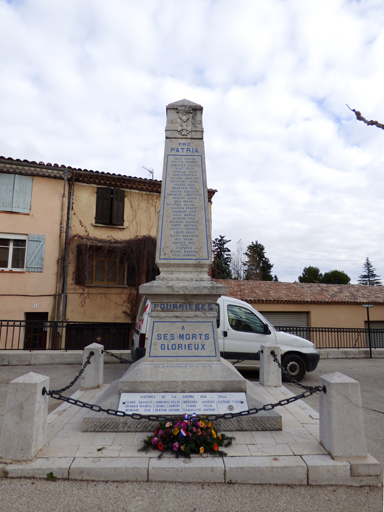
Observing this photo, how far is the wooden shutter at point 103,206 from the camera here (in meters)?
14.2

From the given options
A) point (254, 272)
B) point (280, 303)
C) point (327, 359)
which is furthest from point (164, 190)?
point (254, 272)

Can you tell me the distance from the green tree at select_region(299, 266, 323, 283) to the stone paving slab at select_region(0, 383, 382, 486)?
4391cm

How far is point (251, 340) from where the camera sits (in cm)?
726

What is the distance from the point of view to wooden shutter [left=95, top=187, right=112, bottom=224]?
14.2m

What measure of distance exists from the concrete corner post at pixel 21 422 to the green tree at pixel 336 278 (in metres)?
43.6

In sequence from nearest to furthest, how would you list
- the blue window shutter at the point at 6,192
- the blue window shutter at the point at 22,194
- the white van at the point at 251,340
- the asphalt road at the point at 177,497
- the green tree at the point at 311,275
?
the asphalt road at the point at 177,497
the white van at the point at 251,340
the blue window shutter at the point at 6,192
the blue window shutter at the point at 22,194
the green tree at the point at 311,275

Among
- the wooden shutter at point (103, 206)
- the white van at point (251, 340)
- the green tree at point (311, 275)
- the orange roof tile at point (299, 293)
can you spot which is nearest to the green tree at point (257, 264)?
the green tree at point (311, 275)

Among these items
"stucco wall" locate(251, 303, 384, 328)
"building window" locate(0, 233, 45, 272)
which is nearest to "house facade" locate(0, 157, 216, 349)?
"building window" locate(0, 233, 45, 272)

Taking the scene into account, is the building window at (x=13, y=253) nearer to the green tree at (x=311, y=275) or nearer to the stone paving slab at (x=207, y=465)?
the stone paving slab at (x=207, y=465)

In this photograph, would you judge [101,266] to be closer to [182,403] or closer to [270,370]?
[270,370]

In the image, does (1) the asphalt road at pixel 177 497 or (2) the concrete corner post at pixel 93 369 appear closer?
(1) the asphalt road at pixel 177 497

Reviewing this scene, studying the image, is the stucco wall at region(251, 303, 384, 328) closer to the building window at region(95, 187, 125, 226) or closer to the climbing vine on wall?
the climbing vine on wall

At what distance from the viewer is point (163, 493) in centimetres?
270

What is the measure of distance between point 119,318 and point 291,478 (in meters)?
11.9
